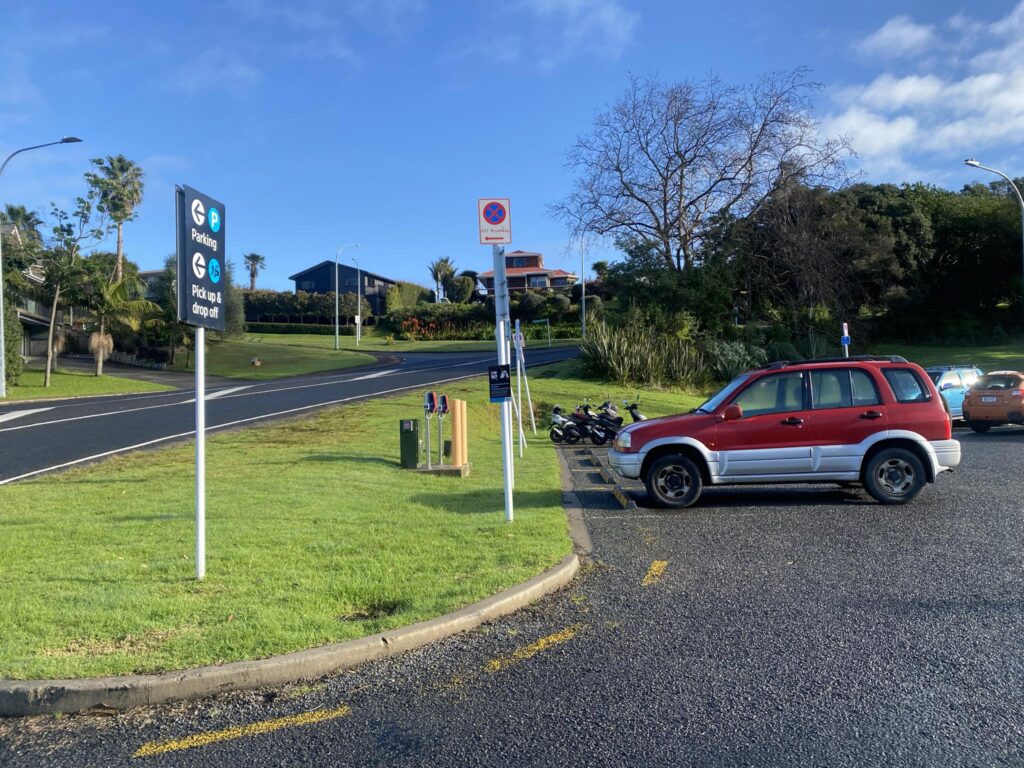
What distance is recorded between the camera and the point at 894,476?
9.68m

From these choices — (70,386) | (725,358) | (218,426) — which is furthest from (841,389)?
(70,386)

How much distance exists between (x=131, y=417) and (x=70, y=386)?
52.8ft

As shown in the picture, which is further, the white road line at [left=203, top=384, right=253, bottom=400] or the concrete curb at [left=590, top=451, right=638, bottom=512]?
the white road line at [left=203, top=384, right=253, bottom=400]

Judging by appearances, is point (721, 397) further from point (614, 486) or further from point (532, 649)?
point (532, 649)

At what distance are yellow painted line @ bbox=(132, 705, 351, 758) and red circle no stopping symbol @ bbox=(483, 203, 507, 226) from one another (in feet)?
17.8

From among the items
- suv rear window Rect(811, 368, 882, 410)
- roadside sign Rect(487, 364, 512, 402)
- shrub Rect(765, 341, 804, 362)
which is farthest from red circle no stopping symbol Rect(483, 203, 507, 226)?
shrub Rect(765, 341, 804, 362)

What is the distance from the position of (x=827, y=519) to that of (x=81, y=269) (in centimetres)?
3611

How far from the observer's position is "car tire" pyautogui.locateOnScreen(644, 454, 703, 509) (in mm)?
9867

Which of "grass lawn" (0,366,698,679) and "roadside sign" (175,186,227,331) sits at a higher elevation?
"roadside sign" (175,186,227,331)

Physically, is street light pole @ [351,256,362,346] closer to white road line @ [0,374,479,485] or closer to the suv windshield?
white road line @ [0,374,479,485]

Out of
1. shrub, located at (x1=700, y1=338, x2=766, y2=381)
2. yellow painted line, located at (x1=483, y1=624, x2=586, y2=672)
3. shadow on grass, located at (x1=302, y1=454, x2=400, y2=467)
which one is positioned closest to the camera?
yellow painted line, located at (x1=483, y1=624, x2=586, y2=672)

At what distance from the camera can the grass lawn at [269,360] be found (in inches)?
1778

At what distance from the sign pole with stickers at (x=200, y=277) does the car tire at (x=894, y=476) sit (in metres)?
7.45

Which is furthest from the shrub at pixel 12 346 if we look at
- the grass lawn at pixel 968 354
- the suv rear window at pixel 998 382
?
the grass lawn at pixel 968 354
